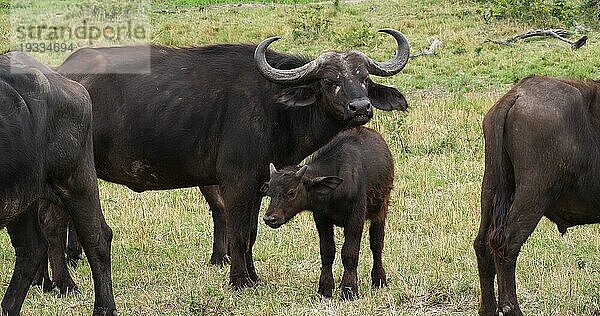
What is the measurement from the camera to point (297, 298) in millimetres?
8297

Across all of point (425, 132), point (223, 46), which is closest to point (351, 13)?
point (425, 132)

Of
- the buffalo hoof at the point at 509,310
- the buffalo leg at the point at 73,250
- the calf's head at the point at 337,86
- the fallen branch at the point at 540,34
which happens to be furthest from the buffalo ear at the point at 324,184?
the fallen branch at the point at 540,34

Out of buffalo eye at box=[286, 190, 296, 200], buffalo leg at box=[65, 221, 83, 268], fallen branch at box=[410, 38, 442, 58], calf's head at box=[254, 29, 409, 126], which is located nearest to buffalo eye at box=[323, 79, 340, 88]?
calf's head at box=[254, 29, 409, 126]

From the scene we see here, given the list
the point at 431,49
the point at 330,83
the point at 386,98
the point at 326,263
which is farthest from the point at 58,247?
the point at 431,49

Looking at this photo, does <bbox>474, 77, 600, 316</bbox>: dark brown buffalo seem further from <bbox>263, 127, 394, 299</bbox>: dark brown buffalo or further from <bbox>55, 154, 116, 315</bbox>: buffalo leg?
<bbox>55, 154, 116, 315</bbox>: buffalo leg

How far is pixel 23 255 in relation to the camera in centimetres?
734

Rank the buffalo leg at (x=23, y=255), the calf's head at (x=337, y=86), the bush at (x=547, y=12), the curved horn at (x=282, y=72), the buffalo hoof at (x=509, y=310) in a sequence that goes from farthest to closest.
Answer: the bush at (x=547, y=12)
the curved horn at (x=282, y=72)
the calf's head at (x=337, y=86)
the buffalo leg at (x=23, y=255)
the buffalo hoof at (x=509, y=310)

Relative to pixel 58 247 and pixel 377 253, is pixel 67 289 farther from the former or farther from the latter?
pixel 377 253

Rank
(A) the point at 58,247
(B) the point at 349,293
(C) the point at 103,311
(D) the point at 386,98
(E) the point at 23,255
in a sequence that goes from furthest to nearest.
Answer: (D) the point at 386,98
(A) the point at 58,247
(B) the point at 349,293
(C) the point at 103,311
(E) the point at 23,255

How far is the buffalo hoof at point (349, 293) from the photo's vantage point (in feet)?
27.1

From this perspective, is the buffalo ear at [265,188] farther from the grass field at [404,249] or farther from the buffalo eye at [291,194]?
the grass field at [404,249]

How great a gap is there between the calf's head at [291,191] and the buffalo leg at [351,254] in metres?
0.36

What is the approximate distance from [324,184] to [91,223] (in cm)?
207

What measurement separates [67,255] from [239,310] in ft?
8.89
